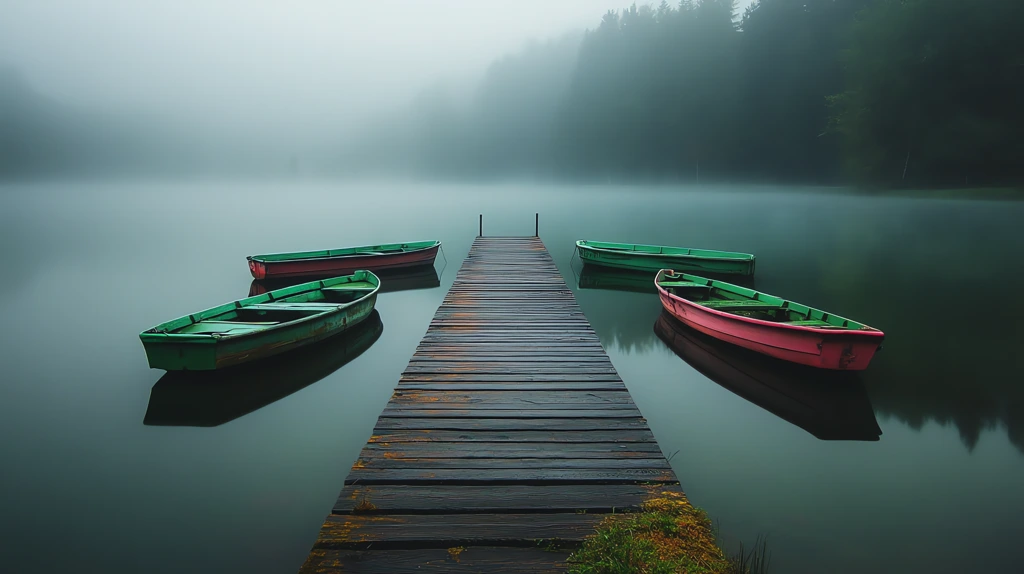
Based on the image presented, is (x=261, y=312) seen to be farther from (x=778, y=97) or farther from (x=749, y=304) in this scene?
(x=778, y=97)

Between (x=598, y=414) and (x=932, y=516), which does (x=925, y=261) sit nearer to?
(x=932, y=516)

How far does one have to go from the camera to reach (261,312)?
8883 mm

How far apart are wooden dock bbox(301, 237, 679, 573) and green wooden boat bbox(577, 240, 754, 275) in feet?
33.6

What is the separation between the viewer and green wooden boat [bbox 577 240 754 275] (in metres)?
15.5

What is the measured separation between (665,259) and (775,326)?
877cm

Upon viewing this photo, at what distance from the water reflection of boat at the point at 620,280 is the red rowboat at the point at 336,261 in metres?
6.26

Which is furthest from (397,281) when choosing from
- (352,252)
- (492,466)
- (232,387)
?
(492,466)

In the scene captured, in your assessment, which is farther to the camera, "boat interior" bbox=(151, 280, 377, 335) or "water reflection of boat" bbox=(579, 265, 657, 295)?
"water reflection of boat" bbox=(579, 265, 657, 295)

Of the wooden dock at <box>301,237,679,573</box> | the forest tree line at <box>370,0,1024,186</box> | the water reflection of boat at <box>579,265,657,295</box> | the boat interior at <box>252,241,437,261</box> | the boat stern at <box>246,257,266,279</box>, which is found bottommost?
the water reflection of boat at <box>579,265,657,295</box>

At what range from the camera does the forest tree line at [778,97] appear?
38.0 m

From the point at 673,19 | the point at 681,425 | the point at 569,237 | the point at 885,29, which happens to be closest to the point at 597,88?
the point at 673,19

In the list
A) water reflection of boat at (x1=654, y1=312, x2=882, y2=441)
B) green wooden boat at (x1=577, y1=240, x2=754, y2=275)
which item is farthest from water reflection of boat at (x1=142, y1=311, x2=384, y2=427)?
green wooden boat at (x1=577, y1=240, x2=754, y2=275)

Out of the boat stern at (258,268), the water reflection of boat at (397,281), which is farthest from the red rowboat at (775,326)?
the boat stern at (258,268)

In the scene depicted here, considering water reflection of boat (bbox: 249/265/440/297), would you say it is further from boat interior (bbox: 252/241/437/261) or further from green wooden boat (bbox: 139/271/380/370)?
green wooden boat (bbox: 139/271/380/370)
